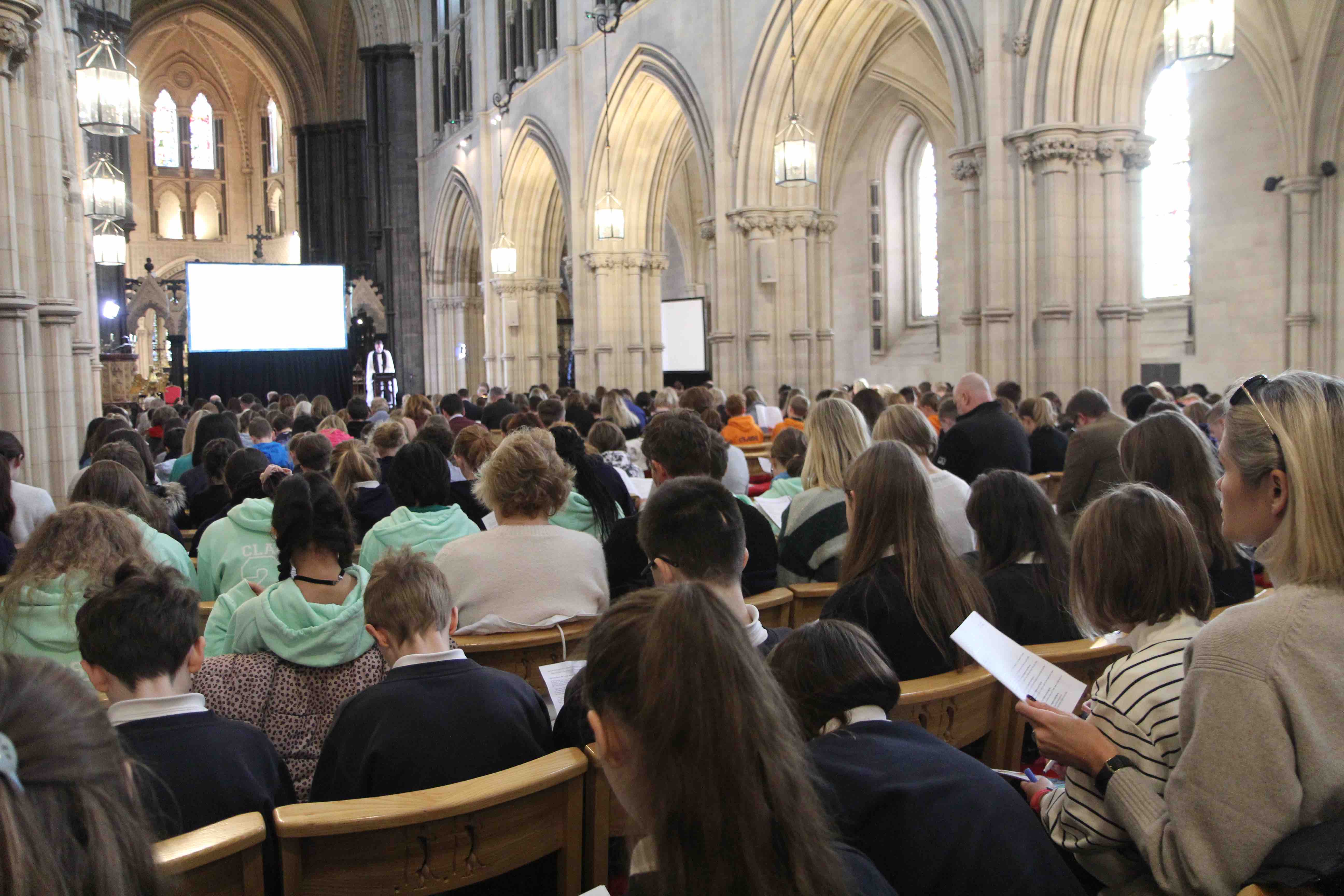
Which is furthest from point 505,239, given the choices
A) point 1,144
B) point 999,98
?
point 1,144

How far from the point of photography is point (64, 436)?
323 inches

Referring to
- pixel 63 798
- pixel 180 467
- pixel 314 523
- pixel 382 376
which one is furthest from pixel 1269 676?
pixel 382 376

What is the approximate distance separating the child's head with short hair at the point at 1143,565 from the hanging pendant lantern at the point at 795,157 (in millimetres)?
10066

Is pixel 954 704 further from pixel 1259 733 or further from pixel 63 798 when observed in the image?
pixel 63 798

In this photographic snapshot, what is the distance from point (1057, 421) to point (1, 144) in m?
7.41

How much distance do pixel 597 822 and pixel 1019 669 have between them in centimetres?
89

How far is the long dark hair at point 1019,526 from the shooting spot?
3031mm

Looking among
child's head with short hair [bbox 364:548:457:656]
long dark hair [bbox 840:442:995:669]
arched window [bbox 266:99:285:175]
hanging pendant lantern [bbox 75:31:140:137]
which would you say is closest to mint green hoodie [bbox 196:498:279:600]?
child's head with short hair [bbox 364:548:457:656]

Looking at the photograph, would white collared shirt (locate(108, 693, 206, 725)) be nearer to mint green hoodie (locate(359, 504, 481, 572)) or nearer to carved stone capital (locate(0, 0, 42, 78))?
mint green hoodie (locate(359, 504, 481, 572))

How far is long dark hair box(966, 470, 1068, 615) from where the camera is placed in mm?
3031

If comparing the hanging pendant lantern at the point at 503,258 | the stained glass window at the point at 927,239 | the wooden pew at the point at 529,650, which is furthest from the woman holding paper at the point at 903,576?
the stained glass window at the point at 927,239

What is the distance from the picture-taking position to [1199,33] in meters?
7.14

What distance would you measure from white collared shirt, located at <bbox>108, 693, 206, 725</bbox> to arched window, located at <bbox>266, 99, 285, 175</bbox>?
40.7 metres

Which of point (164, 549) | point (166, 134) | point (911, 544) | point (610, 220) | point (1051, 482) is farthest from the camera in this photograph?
point (166, 134)
